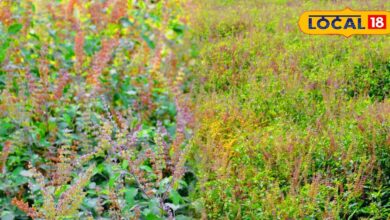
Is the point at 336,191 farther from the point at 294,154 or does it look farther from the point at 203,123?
the point at 203,123

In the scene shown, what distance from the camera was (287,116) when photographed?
3.63m

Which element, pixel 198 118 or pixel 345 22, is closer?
pixel 198 118

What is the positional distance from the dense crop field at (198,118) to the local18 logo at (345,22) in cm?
12

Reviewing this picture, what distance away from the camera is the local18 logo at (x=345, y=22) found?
3951mm

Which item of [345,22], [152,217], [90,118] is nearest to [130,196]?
[152,217]

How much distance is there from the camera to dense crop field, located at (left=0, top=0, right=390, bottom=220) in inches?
110

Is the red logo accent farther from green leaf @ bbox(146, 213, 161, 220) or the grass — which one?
green leaf @ bbox(146, 213, 161, 220)

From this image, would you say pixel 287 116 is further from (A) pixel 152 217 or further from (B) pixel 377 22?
(A) pixel 152 217

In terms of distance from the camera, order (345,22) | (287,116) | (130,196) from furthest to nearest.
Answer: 1. (345,22)
2. (287,116)
3. (130,196)

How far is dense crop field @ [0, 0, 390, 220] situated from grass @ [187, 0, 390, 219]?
10 millimetres

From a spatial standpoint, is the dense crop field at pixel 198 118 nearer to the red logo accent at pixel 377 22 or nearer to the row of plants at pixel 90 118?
the row of plants at pixel 90 118

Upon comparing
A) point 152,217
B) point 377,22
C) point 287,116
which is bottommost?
point 152,217

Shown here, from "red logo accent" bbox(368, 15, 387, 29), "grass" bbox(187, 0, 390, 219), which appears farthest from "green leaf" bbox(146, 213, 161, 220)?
"red logo accent" bbox(368, 15, 387, 29)

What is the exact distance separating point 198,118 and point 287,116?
0.51 meters
